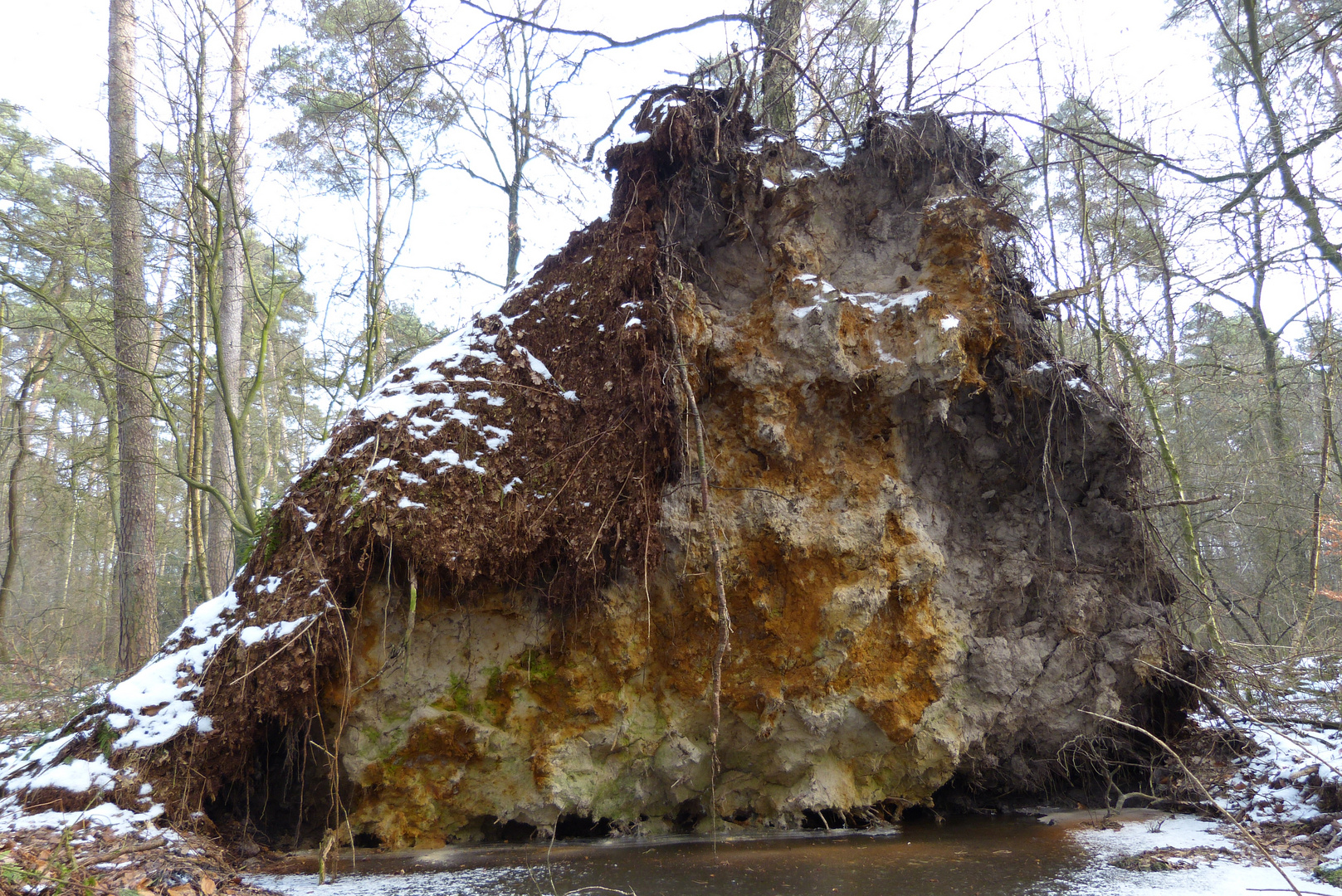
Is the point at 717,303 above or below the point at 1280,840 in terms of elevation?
above

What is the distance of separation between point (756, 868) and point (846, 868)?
0.50 m

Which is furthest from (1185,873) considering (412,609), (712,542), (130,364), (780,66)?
(130,364)

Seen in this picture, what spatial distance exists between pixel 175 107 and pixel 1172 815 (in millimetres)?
11642

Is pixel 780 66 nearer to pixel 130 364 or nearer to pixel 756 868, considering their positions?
pixel 756 868

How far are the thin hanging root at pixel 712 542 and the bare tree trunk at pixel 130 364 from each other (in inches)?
266

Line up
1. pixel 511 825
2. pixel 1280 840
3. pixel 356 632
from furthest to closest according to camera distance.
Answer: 1. pixel 511 825
2. pixel 356 632
3. pixel 1280 840

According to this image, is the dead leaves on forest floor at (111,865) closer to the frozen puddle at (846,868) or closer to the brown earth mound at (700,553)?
the frozen puddle at (846,868)

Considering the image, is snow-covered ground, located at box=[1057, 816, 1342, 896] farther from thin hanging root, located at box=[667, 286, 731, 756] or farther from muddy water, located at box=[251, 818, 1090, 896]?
thin hanging root, located at box=[667, 286, 731, 756]

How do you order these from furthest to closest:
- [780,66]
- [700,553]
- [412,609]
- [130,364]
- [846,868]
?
[130,364] → [780,66] → [700,553] → [412,609] → [846,868]

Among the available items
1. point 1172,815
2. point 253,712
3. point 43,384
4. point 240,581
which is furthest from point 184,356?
point 1172,815

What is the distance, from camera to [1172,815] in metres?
4.61

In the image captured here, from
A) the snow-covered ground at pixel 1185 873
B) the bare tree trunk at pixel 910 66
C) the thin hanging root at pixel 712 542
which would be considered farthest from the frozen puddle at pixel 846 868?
the bare tree trunk at pixel 910 66

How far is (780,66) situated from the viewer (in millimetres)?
6371

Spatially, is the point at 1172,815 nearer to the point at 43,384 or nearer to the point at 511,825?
the point at 511,825
